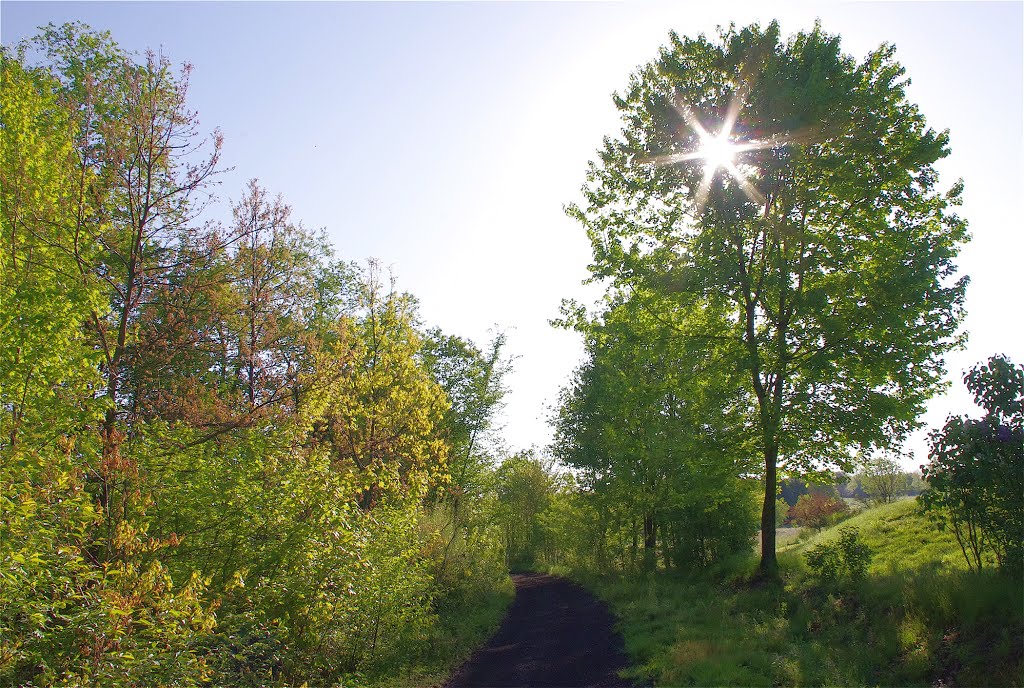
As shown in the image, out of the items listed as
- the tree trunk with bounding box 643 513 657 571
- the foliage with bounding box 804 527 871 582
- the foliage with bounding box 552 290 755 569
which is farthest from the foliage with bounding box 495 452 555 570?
the foliage with bounding box 804 527 871 582

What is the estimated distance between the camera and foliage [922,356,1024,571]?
409 inches

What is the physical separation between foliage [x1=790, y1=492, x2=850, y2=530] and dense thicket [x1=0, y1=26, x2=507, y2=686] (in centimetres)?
2866

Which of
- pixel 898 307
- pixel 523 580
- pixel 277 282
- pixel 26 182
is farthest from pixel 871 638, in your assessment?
pixel 523 580

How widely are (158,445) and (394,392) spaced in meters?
6.95

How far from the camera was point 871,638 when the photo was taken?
11.2 m

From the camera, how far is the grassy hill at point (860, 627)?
922 cm

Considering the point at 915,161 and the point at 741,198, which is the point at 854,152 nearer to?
the point at 915,161

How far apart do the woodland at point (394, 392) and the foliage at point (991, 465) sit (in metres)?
0.05

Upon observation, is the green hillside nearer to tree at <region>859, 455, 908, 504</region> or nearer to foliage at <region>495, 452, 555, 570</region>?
tree at <region>859, 455, 908, 504</region>

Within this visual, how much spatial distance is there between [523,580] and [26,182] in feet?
113

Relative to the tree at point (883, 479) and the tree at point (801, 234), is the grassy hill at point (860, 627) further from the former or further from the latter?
the tree at point (883, 479)

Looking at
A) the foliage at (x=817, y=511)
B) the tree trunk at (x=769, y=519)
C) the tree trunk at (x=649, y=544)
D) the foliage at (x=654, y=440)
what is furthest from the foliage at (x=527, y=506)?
the tree trunk at (x=769, y=519)

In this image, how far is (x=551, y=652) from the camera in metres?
15.1

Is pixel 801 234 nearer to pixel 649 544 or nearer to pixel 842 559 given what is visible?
pixel 842 559
